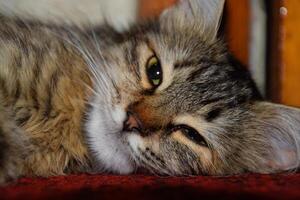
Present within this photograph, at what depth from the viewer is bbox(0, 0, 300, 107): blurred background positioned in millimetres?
1501

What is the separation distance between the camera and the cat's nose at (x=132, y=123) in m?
1.18

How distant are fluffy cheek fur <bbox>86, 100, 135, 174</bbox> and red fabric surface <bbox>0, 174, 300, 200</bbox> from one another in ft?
0.36

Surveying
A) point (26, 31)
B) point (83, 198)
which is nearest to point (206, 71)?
point (26, 31)

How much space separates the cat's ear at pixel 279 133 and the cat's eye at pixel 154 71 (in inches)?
11.5

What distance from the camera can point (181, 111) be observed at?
4.06 feet

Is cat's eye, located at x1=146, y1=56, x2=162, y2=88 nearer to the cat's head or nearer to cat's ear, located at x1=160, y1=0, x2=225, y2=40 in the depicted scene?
the cat's head

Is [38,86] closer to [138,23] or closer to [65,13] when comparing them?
[138,23]

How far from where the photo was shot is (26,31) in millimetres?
1365

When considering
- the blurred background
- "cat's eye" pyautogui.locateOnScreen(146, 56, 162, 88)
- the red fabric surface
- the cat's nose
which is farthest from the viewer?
the blurred background

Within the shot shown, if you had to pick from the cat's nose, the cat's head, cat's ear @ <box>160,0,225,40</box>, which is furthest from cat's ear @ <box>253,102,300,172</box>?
the cat's nose

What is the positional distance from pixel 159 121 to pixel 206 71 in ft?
0.78

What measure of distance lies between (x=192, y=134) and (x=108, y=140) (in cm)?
21

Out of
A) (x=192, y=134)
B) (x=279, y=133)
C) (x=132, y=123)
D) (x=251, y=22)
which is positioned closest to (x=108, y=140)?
(x=132, y=123)

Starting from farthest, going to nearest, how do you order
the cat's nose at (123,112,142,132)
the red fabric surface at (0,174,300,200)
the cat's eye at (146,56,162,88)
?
the cat's eye at (146,56,162,88) < the cat's nose at (123,112,142,132) < the red fabric surface at (0,174,300,200)
